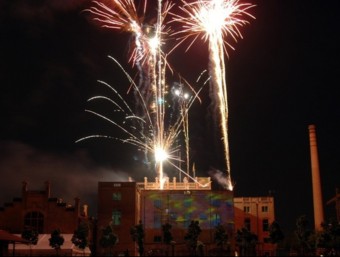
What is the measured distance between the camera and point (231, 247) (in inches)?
2997

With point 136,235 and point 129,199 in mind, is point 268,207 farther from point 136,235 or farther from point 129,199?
point 136,235

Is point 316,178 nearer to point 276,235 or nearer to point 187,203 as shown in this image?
point 187,203

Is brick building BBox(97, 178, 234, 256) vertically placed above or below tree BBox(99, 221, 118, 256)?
above

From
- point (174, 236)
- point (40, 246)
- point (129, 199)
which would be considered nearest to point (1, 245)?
point (40, 246)

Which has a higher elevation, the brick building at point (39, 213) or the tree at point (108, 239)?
the brick building at point (39, 213)

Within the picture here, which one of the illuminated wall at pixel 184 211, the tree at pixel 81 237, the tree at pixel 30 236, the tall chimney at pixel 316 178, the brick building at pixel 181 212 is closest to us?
the tree at pixel 30 236

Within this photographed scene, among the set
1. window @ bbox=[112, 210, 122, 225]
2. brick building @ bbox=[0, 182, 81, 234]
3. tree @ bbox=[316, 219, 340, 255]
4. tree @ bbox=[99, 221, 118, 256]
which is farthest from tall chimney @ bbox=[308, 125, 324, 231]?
brick building @ bbox=[0, 182, 81, 234]

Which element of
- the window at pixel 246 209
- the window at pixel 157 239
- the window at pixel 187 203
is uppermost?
the window at pixel 246 209

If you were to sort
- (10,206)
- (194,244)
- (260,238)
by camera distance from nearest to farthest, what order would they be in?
1. (194,244)
2. (10,206)
3. (260,238)

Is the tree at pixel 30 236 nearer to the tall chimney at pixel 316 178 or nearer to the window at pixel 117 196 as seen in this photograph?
the window at pixel 117 196

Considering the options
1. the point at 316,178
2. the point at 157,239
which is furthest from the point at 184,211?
the point at 316,178

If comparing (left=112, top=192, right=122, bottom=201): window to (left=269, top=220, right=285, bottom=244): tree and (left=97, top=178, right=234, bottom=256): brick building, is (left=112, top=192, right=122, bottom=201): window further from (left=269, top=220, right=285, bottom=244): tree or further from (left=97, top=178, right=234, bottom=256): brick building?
(left=269, top=220, right=285, bottom=244): tree

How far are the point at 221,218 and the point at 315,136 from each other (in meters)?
24.2

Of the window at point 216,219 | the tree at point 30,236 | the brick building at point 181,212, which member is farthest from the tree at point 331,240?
the tree at point 30,236
